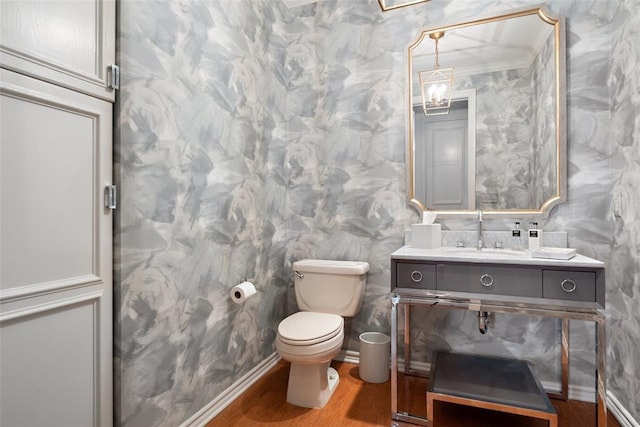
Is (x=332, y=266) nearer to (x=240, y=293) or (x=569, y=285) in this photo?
(x=240, y=293)

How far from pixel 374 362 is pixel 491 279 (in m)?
0.94

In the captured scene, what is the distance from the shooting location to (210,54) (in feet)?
5.79

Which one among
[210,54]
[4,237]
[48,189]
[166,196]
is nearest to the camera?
[4,237]

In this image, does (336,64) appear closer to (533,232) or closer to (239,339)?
(533,232)

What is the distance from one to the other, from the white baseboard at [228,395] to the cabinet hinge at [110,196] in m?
1.06

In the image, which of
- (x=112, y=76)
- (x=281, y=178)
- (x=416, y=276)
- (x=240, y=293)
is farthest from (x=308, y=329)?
(x=112, y=76)

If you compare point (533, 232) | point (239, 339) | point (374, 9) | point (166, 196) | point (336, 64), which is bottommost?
point (239, 339)

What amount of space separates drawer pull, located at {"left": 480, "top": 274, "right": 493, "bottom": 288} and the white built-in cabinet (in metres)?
1.60

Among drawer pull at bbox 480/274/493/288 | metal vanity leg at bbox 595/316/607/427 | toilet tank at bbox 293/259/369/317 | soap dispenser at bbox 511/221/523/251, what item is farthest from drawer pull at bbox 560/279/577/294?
toilet tank at bbox 293/259/369/317

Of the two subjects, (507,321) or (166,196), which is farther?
(507,321)

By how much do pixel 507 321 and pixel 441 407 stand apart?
2.10 ft

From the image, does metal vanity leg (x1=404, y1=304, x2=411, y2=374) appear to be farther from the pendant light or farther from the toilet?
the pendant light

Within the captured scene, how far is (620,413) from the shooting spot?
167 centimetres

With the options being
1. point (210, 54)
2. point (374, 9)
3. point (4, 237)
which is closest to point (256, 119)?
point (210, 54)
